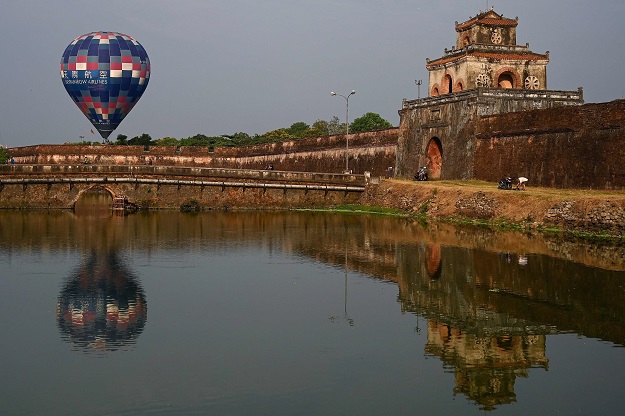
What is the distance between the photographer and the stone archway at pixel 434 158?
50.7 metres

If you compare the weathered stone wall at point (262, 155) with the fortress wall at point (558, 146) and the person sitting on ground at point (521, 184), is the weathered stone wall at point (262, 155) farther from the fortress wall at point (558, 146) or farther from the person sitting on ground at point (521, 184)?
the person sitting on ground at point (521, 184)

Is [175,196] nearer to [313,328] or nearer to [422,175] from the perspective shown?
[422,175]

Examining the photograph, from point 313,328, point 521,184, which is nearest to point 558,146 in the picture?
point 521,184

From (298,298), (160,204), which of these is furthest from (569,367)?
(160,204)

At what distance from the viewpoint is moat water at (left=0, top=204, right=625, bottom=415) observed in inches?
462

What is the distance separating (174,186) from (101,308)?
32.6 meters

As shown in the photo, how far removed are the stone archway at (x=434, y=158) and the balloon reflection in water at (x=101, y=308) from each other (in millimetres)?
29971

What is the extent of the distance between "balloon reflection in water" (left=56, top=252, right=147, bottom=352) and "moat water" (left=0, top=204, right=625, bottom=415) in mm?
55

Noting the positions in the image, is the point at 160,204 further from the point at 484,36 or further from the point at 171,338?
the point at 171,338

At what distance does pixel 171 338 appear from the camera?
591 inches

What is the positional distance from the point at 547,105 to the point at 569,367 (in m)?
35.9

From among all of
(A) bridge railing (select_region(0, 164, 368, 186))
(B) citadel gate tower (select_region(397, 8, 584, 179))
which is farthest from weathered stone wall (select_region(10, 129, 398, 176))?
(A) bridge railing (select_region(0, 164, 368, 186))

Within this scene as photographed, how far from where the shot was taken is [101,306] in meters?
17.9

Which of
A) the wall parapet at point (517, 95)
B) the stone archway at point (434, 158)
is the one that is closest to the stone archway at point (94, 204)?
the stone archway at point (434, 158)
